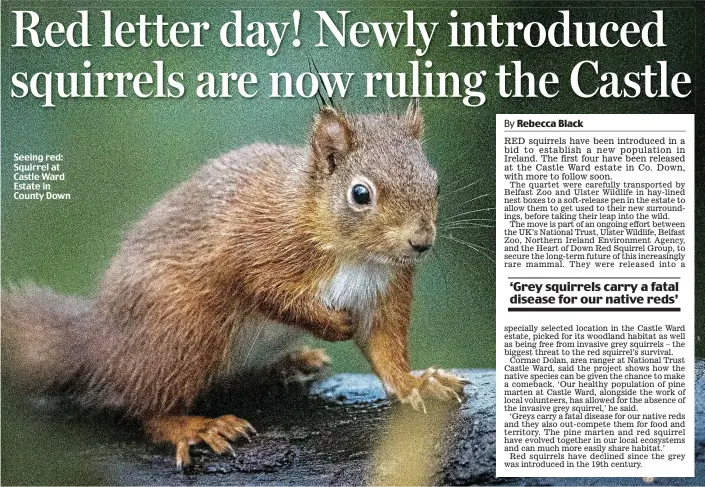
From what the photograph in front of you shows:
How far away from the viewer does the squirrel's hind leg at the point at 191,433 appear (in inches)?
62.5

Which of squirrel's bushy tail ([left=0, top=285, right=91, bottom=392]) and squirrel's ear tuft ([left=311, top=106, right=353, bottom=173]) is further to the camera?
squirrel's bushy tail ([left=0, top=285, right=91, bottom=392])

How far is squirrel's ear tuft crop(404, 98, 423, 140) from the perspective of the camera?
1.58m

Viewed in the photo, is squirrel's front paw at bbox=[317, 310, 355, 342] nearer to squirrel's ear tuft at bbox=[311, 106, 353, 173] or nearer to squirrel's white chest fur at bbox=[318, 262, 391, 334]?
squirrel's white chest fur at bbox=[318, 262, 391, 334]

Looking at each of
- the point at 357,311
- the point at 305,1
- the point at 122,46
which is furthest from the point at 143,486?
the point at 305,1

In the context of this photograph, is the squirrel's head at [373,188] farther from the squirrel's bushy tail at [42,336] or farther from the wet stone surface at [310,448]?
the squirrel's bushy tail at [42,336]

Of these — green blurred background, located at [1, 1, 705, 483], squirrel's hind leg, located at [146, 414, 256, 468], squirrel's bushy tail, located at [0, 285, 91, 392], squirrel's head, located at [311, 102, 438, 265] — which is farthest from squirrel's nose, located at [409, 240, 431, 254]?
squirrel's bushy tail, located at [0, 285, 91, 392]

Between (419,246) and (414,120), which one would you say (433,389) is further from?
(414,120)

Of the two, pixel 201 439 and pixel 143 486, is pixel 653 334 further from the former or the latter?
pixel 143 486

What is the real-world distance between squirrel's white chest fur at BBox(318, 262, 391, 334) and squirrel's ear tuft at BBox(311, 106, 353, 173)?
0.19 meters

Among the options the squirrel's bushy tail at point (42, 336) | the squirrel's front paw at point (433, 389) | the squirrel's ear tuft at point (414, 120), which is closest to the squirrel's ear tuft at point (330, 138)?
the squirrel's ear tuft at point (414, 120)

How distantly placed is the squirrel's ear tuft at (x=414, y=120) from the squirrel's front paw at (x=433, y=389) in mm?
453

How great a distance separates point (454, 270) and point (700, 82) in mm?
616

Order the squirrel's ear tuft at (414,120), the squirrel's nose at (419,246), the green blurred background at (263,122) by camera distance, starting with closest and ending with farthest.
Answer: the squirrel's nose at (419,246) < the squirrel's ear tuft at (414,120) < the green blurred background at (263,122)

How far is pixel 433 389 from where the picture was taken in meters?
1.61
